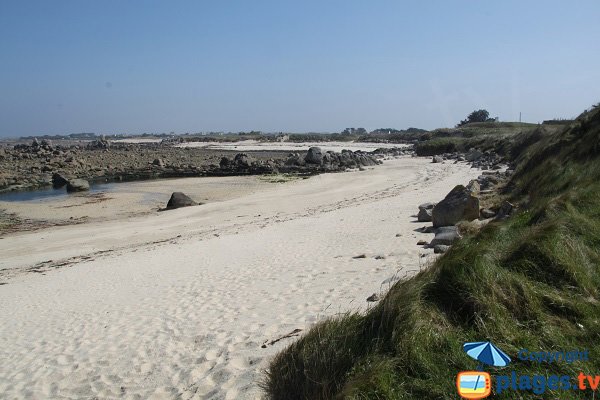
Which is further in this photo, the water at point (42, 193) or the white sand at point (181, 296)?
the water at point (42, 193)

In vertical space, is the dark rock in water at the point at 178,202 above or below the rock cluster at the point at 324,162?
below

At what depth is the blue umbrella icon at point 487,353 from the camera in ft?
9.86

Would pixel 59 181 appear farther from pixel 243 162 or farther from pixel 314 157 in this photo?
pixel 314 157

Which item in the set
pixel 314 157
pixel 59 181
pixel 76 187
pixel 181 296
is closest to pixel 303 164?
pixel 314 157

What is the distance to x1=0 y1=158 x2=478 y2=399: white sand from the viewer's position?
16.8ft

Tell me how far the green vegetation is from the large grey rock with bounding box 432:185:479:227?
5862 millimetres

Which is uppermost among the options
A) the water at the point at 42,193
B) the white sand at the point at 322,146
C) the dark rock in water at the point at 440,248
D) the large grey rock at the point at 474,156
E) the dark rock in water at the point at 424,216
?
the white sand at the point at 322,146

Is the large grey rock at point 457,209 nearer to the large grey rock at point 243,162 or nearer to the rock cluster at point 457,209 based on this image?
the rock cluster at point 457,209

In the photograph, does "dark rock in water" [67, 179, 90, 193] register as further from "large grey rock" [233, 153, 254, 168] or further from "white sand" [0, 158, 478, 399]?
"large grey rock" [233, 153, 254, 168]

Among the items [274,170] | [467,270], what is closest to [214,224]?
[467,270]

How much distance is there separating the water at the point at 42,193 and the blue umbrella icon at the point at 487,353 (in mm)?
30101

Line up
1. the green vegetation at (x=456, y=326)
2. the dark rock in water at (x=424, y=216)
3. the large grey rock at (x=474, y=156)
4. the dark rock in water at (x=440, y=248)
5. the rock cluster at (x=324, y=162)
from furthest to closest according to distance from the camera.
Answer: the rock cluster at (x=324, y=162), the large grey rock at (x=474, y=156), the dark rock in water at (x=424, y=216), the dark rock in water at (x=440, y=248), the green vegetation at (x=456, y=326)

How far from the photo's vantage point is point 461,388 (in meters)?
2.81

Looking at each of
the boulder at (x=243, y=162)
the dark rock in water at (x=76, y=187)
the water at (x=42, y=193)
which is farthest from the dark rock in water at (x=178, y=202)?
the boulder at (x=243, y=162)
